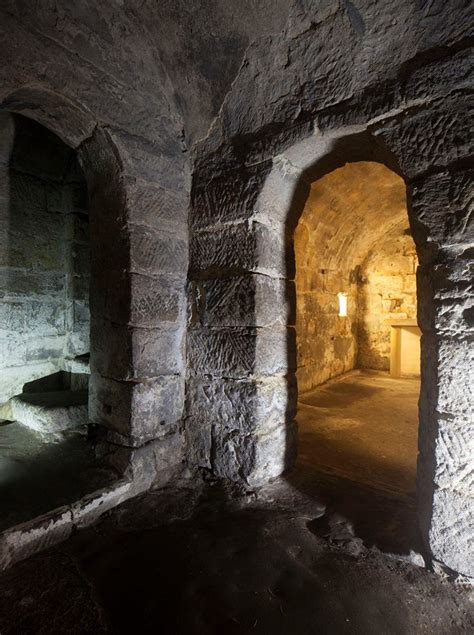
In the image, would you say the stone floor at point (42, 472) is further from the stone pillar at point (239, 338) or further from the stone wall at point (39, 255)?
the stone wall at point (39, 255)

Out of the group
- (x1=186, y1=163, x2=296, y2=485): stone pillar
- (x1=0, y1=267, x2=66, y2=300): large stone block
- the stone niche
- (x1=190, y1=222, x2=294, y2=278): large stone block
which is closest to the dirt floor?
(x1=186, y1=163, x2=296, y2=485): stone pillar

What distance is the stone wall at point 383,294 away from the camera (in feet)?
22.2

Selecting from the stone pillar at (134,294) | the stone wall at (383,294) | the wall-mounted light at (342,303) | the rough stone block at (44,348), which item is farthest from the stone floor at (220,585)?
the stone wall at (383,294)

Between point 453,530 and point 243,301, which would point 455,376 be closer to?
point 453,530

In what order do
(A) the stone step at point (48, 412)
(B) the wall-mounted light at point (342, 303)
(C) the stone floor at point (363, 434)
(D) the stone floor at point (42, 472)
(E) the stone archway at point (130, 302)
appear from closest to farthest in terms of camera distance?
(D) the stone floor at point (42, 472), (E) the stone archway at point (130, 302), (C) the stone floor at point (363, 434), (A) the stone step at point (48, 412), (B) the wall-mounted light at point (342, 303)

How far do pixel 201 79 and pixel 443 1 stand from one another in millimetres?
1457

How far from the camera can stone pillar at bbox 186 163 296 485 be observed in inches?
88.4

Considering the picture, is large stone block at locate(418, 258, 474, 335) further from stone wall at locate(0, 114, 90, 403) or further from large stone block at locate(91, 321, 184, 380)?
stone wall at locate(0, 114, 90, 403)

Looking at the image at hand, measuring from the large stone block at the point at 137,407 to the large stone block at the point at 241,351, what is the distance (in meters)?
0.27

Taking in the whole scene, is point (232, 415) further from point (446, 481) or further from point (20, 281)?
point (20, 281)

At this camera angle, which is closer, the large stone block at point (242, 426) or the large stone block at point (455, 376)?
the large stone block at point (455, 376)

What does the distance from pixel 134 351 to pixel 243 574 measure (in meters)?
1.40

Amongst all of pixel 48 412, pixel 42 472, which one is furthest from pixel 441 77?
pixel 48 412

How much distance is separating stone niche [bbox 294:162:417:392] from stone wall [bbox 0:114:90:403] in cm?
298
